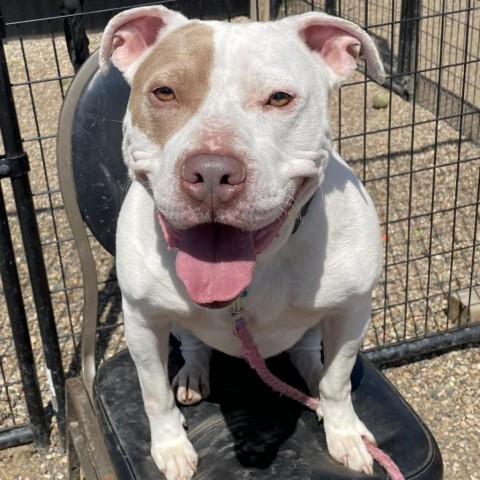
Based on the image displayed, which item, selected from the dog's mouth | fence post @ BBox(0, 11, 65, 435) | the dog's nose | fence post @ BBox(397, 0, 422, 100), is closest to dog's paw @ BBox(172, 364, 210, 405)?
fence post @ BBox(0, 11, 65, 435)

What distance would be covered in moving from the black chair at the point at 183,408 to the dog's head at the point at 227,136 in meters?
0.55

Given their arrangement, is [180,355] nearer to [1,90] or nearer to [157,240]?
[157,240]

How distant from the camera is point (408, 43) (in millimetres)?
5133

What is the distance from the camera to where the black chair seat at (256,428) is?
2.05m

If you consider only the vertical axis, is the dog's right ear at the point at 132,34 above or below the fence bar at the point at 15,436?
above

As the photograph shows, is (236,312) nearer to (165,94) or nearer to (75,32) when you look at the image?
(165,94)

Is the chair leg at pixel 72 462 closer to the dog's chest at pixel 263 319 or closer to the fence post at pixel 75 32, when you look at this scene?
the dog's chest at pixel 263 319

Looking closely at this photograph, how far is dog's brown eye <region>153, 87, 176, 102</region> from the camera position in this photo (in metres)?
1.65

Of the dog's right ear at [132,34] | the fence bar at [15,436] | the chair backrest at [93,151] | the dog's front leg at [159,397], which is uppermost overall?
the dog's right ear at [132,34]

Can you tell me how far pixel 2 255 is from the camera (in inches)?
99.1

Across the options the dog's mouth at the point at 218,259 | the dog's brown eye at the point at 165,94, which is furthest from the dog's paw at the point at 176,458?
the dog's brown eye at the point at 165,94

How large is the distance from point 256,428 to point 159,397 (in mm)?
310

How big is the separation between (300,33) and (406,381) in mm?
1901

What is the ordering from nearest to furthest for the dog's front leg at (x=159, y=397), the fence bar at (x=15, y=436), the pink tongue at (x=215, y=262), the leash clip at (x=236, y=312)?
the pink tongue at (x=215, y=262) → the leash clip at (x=236, y=312) → the dog's front leg at (x=159, y=397) → the fence bar at (x=15, y=436)
